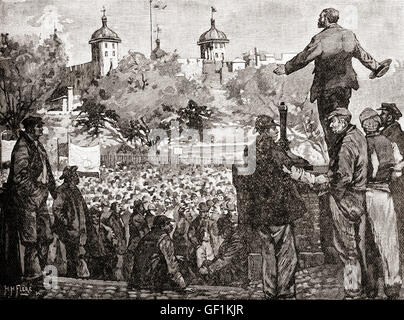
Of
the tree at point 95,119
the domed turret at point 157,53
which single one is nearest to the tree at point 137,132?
the tree at point 95,119

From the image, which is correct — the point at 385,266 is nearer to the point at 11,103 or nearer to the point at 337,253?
the point at 337,253

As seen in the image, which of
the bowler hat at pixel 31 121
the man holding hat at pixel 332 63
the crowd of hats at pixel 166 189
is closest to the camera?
the man holding hat at pixel 332 63

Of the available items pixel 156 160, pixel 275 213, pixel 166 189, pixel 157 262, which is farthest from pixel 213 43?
pixel 157 262

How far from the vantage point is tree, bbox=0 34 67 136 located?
11.3 meters

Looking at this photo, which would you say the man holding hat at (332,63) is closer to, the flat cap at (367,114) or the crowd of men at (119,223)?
the flat cap at (367,114)

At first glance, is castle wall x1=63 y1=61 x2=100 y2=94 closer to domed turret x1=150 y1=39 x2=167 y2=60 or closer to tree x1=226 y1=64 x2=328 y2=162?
domed turret x1=150 y1=39 x2=167 y2=60

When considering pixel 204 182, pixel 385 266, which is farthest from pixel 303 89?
pixel 385 266

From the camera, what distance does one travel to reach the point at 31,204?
11.2m

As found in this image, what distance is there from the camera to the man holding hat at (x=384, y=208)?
1086cm

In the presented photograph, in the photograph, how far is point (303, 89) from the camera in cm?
1105

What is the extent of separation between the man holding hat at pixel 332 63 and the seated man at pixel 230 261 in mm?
1886

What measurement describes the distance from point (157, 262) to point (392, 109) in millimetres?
3970

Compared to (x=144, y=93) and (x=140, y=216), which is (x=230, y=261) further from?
(x=144, y=93)
